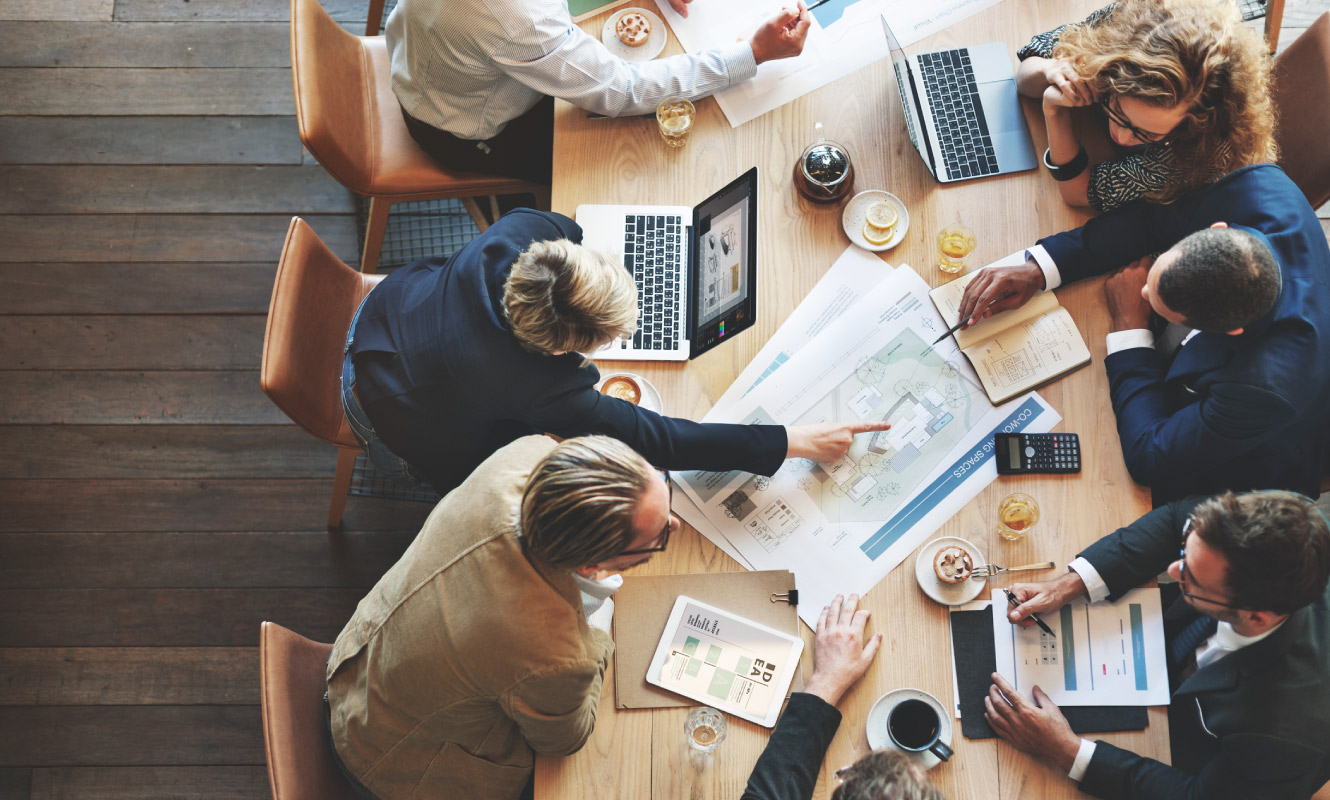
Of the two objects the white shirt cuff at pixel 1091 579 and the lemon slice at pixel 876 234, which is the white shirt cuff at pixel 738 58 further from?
the white shirt cuff at pixel 1091 579

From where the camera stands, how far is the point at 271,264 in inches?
118

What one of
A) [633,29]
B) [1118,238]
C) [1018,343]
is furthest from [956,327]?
[633,29]

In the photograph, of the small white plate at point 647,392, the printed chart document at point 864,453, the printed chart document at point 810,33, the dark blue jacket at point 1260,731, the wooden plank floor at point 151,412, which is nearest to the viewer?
the dark blue jacket at point 1260,731

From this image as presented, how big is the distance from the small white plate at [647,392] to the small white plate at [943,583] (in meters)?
0.58

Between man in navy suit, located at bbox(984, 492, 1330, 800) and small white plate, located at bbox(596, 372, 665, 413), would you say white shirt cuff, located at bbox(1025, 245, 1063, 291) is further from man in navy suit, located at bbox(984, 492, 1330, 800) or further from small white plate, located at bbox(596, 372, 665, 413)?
small white plate, located at bbox(596, 372, 665, 413)

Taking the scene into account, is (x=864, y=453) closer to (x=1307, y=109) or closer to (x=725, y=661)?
(x=725, y=661)

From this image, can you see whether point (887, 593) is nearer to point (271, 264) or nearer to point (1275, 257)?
point (1275, 257)

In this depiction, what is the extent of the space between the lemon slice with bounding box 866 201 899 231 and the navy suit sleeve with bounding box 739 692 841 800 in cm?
98

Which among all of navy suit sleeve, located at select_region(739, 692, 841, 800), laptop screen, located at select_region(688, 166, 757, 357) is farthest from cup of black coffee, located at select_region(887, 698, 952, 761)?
laptop screen, located at select_region(688, 166, 757, 357)

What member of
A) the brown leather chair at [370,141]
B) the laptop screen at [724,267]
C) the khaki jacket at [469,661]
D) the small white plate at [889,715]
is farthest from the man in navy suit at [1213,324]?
the brown leather chair at [370,141]

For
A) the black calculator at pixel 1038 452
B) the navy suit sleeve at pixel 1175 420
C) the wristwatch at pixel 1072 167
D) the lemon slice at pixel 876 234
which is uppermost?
the wristwatch at pixel 1072 167

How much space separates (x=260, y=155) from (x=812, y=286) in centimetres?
208

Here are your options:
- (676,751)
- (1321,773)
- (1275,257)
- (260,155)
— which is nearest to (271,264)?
(260,155)

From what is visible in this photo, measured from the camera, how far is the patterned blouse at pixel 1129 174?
189cm
